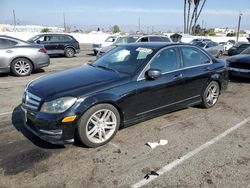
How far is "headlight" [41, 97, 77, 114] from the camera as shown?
12.8ft

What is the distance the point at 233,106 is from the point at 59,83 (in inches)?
170

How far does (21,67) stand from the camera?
10.0 metres

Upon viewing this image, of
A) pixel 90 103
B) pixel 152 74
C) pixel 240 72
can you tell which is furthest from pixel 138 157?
pixel 240 72

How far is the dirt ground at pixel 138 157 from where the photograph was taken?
339 cm

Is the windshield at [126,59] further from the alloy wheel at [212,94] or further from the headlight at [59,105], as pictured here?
the alloy wheel at [212,94]

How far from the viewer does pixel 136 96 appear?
459 centimetres

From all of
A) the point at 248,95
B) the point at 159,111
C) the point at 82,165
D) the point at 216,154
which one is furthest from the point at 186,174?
the point at 248,95

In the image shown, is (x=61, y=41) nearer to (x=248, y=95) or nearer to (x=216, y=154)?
(x=248, y=95)

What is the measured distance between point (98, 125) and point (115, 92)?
58 centimetres

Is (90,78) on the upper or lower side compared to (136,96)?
upper

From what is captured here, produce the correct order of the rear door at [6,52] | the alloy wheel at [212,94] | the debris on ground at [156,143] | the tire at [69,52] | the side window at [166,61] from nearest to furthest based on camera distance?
the debris on ground at [156,143] < the side window at [166,61] < the alloy wheel at [212,94] < the rear door at [6,52] < the tire at [69,52]

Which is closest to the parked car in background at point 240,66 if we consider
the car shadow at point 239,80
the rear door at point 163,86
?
the car shadow at point 239,80

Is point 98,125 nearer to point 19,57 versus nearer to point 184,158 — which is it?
point 184,158

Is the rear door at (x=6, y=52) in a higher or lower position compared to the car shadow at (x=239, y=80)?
higher
